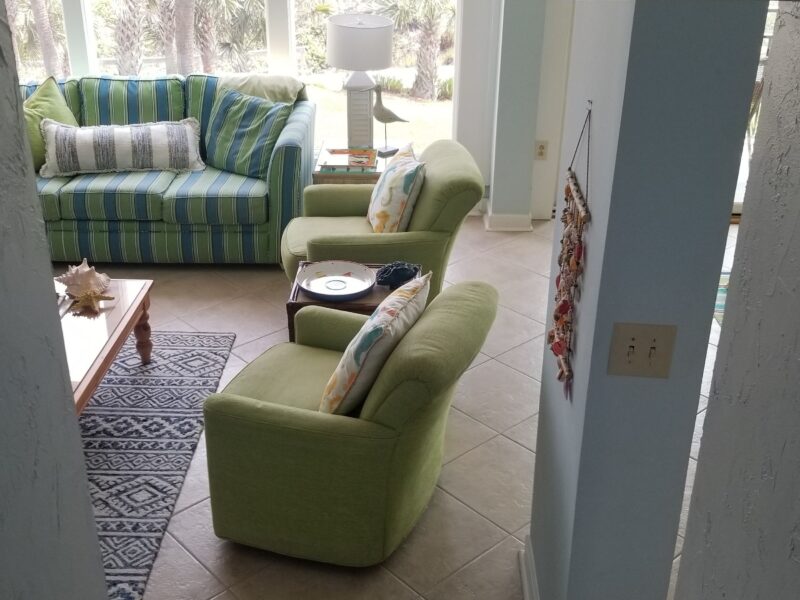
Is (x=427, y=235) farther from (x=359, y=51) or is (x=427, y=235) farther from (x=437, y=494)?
(x=359, y=51)

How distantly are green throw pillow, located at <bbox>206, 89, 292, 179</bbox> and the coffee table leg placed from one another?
52.8 inches

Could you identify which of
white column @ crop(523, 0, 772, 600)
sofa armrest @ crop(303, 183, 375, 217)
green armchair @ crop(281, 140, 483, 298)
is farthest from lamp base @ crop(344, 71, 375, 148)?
white column @ crop(523, 0, 772, 600)

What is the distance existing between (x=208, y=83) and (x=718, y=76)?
13.7 feet

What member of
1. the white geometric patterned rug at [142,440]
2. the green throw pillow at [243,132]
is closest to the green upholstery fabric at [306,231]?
the white geometric patterned rug at [142,440]

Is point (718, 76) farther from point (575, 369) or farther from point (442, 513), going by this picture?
point (442, 513)

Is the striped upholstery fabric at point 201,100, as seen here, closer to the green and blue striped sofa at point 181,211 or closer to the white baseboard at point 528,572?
the green and blue striped sofa at point 181,211

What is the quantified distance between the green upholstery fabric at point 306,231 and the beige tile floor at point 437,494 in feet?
1.28

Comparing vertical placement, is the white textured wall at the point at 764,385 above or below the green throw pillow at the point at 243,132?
above

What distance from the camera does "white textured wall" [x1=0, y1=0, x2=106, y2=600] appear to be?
895mm

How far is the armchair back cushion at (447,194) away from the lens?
12.6 feet

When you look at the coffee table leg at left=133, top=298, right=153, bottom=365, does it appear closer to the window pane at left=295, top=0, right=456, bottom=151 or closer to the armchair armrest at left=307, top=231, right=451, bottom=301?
the armchair armrest at left=307, top=231, right=451, bottom=301

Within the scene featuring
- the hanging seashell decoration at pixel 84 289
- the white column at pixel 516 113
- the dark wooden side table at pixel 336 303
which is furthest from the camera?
the white column at pixel 516 113

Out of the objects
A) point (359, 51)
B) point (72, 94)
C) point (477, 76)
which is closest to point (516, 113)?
point (477, 76)

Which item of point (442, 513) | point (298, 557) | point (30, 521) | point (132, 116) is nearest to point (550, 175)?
point (132, 116)
